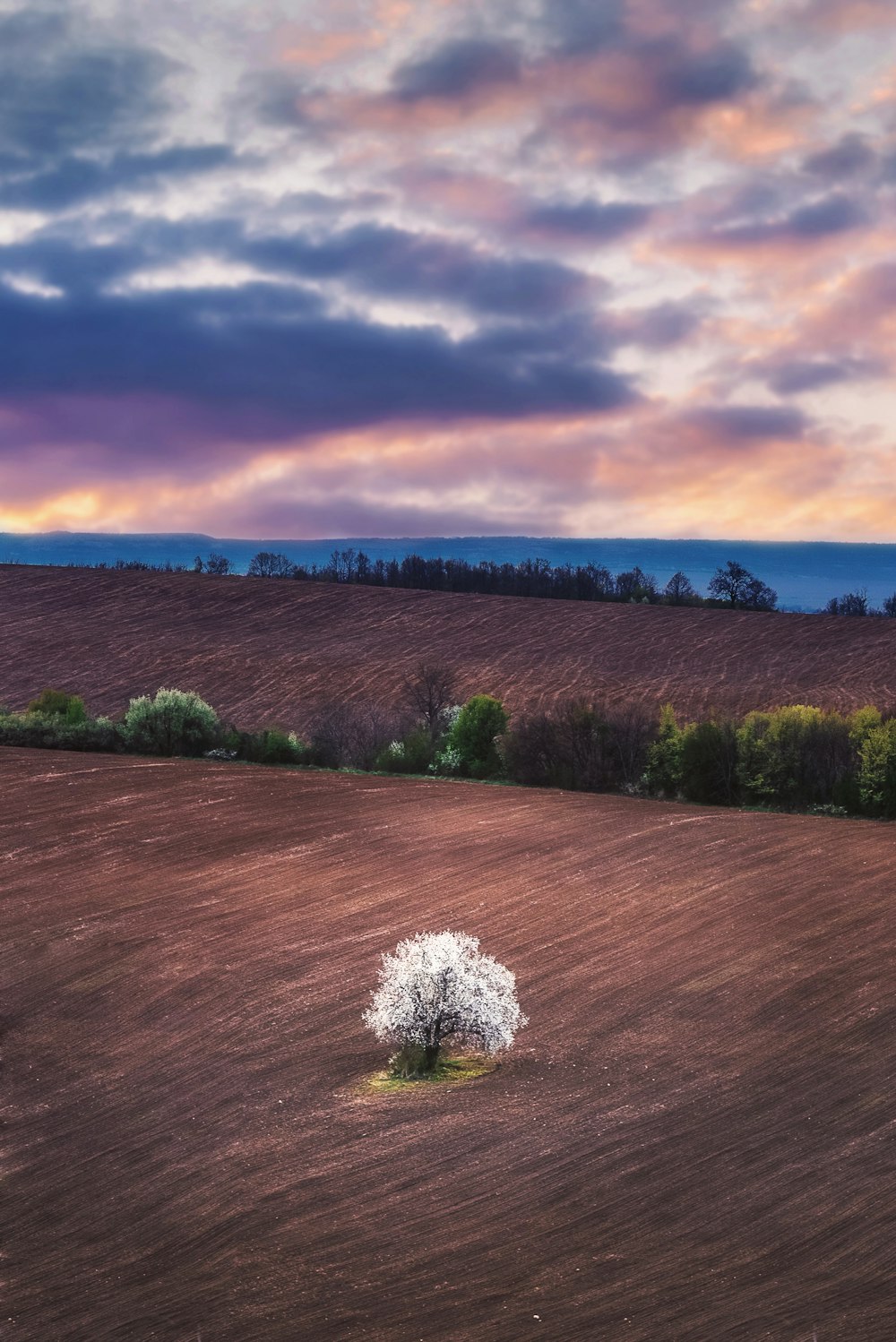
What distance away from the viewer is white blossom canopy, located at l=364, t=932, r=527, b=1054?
70.2 ft

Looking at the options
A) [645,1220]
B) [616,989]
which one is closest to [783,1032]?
[616,989]

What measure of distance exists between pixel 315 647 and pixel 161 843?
5004 centimetres

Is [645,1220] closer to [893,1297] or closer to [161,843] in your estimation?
[893,1297]

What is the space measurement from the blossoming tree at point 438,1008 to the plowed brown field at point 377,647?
154 ft

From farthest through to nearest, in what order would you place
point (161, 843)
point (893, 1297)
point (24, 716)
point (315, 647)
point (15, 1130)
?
point (315, 647)
point (24, 716)
point (161, 843)
point (15, 1130)
point (893, 1297)

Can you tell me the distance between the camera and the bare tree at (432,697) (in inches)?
2477

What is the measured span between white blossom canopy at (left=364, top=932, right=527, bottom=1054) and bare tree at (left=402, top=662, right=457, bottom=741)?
38086 millimetres

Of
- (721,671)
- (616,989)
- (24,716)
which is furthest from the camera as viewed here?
(721,671)

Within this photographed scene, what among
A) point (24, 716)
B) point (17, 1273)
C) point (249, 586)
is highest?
point (249, 586)

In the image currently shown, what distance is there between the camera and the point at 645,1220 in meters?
16.5

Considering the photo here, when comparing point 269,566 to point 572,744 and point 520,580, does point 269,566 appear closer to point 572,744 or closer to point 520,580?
point 520,580

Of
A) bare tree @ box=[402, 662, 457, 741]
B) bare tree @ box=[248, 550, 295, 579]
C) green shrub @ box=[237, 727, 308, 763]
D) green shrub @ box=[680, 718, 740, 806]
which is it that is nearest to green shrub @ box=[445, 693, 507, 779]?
bare tree @ box=[402, 662, 457, 741]

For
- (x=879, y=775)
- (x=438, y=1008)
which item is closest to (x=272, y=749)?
(x=879, y=775)

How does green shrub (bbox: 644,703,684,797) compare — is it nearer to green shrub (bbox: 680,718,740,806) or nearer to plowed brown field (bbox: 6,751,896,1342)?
green shrub (bbox: 680,718,740,806)
